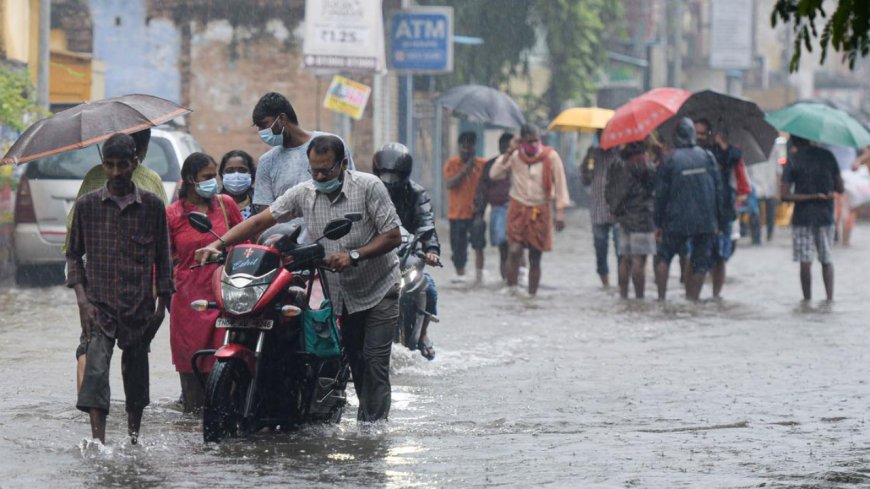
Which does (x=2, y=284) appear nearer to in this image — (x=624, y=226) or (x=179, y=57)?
(x=624, y=226)

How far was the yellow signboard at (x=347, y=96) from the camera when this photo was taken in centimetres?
2448

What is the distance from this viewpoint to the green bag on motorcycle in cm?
803

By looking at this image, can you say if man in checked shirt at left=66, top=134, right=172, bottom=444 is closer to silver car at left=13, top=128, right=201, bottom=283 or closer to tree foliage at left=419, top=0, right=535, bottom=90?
silver car at left=13, top=128, right=201, bottom=283

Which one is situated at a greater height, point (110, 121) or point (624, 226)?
point (110, 121)

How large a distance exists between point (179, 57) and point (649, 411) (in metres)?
21.2

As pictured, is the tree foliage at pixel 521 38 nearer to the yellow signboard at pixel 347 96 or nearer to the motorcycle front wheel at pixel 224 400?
the yellow signboard at pixel 347 96

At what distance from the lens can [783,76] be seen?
7656cm

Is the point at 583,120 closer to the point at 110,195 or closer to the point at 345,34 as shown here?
the point at 345,34

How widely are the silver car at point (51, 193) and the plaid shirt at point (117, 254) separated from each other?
8.88m

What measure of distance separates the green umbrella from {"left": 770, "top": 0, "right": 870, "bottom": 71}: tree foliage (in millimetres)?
10385

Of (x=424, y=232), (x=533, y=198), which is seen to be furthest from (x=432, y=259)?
(x=533, y=198)

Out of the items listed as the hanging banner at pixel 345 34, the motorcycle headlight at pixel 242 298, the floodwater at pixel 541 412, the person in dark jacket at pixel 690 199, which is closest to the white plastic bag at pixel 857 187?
the hanging banner at pixel 345 34

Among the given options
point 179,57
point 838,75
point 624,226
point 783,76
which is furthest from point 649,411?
point 838,75

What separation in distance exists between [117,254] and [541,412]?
9.30 feet
